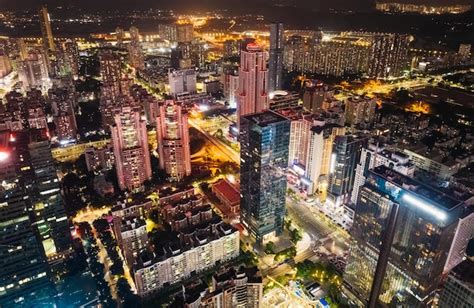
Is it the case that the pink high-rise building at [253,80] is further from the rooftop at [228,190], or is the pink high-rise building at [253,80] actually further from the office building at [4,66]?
the office building at [4,66]

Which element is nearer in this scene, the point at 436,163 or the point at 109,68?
the point at 436,163

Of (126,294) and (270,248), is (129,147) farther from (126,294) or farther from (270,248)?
(270,248)


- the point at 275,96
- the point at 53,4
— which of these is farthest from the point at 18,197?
the point at 53,4

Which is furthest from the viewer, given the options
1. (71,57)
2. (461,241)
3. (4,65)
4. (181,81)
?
(71,57)

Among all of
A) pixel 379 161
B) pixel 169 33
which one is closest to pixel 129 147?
pixel 379 161

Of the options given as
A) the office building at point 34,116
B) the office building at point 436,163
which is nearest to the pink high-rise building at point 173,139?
the office building at point 34,116

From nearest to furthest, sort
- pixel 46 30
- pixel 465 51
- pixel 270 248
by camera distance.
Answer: pixel 270 248
pixel 465 51
pixel 46 30

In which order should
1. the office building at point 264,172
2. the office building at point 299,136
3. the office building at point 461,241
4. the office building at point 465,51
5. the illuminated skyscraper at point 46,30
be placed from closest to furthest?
the office building at point 461,241, the office building at point 264,172, the office building at point 299,136, the office building at point 465,51, the illuminated skyscraper at point 46,30
